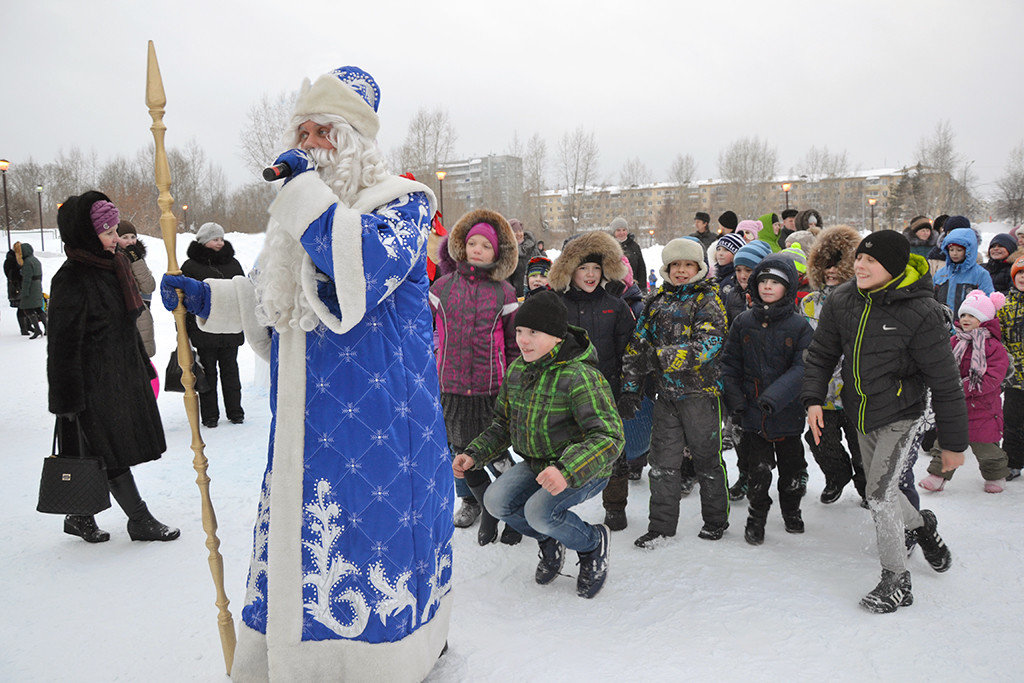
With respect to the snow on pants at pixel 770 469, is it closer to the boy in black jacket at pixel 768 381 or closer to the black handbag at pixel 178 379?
the boy in black jacket at pixel 768 381

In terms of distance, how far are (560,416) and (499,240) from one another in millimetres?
1322

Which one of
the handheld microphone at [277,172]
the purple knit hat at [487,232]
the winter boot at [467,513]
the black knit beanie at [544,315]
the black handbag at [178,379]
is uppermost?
the handheld microphone at [277,172]

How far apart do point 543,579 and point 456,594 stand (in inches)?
17.1

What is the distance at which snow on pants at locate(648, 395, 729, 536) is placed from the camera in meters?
3.60

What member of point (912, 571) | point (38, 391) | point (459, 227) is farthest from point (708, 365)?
point (38, 391)

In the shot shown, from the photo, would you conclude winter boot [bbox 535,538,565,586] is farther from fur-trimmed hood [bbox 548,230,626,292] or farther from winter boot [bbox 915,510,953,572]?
winter boot [bbox 915,510,953,572]

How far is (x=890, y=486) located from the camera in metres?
2.84

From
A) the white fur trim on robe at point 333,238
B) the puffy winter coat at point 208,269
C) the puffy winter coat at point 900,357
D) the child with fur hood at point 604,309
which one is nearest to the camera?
the white fur trim on robe at point 333,238

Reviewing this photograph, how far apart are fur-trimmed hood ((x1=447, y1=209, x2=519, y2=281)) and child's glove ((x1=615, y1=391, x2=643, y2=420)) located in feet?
3.27

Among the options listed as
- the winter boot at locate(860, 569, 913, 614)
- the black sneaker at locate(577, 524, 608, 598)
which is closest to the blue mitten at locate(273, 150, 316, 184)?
the black sneaker at locate(577, 524, 608, 598)

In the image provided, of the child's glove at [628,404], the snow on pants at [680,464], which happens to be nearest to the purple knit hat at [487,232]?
the child's glove at [628,404]

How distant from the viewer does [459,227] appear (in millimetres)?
3844

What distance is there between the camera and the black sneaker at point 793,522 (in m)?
3.71

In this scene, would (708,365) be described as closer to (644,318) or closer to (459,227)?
(644,318)
